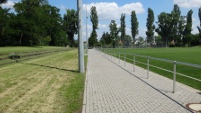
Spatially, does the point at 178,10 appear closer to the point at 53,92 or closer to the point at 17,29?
the point at 17,29

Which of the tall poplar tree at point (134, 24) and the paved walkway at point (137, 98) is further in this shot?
the tall poplar tree at point (134, 24)

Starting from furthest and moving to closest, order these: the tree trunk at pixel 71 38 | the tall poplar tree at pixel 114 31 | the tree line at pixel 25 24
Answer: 1. the tree trunk at pixel 71 38
2. the tall poplar tree at pixel 114 31
3. the tree line at pixel 25 24

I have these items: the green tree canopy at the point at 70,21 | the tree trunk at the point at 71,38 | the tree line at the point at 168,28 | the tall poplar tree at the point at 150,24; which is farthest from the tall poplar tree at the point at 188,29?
the tree trunk at the point at 71,38

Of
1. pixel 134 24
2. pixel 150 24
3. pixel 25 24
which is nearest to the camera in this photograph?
pixel 25 24

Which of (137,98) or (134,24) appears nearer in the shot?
(137,98)

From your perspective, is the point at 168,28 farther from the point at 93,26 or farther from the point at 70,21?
the point at 70,21

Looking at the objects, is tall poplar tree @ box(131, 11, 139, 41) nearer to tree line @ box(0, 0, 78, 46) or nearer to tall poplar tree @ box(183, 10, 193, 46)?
tall poplar tree @ box(183, 10, 193, 46)

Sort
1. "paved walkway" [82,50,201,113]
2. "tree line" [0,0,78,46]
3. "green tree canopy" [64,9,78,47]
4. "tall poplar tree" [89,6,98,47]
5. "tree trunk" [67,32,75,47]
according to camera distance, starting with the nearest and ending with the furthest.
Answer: "paved walkway" [82,50,201,113] < "tree line" [0,0,78,46] < "tall poplar tree" [89,6,98,47] < "green tree canopy" [64,9,78,47] < "tree trunk" [67,32,75,47]

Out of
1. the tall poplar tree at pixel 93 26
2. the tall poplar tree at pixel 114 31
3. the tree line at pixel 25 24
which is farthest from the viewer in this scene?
the tall poplar tree at pixel 114 31

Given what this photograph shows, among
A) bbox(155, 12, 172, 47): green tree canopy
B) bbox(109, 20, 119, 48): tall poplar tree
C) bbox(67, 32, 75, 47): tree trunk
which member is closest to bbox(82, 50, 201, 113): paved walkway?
bbox(109, 20, 119, 48): tall poplar tree

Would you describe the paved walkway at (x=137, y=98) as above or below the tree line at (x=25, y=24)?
below

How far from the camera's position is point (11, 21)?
85000 millimetres

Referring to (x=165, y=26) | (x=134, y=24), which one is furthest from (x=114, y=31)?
(x=165, y=26)

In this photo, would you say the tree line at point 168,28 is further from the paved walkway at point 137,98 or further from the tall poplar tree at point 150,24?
the paved walkway at point 137,98
